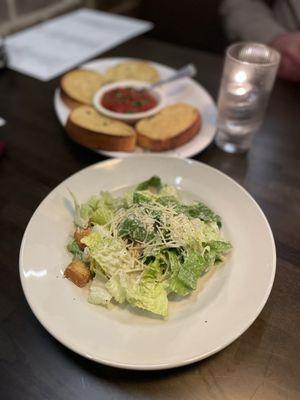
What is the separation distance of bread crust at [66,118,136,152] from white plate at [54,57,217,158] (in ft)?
0.07

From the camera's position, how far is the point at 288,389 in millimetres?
693

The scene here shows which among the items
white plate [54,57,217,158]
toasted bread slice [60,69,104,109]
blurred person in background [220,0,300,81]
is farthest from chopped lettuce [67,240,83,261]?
blurred person in background [220,0,300,81]

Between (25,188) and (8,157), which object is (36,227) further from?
(8,157)

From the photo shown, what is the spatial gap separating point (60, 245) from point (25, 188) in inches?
13.0

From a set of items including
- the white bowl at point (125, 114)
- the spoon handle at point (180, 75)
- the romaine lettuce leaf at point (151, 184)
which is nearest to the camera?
the romaine lettuce leaf at point (151, 184)

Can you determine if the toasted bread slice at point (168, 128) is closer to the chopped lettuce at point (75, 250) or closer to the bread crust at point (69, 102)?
the bread crust at point (69, 102)

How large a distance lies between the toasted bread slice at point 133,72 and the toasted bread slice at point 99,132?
0.37 metres

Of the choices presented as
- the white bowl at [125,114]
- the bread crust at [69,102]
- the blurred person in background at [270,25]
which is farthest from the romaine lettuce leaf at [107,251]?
the blurred person in background at [270,25]

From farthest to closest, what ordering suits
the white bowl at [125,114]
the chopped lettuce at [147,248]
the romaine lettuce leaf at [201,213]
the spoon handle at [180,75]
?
the spoon handle at [180,75], the white bowl at [125,114], the romaine lettuce leaf at [201,213], the chopped lettuce at [147,248]


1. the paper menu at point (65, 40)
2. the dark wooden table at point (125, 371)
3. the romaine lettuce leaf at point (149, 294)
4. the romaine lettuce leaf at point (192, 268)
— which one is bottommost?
the dark wooden table at point (125, 371)

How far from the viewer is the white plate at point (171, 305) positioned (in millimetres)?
659

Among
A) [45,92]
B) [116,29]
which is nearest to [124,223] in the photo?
[45,92]

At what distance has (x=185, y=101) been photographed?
1.48m

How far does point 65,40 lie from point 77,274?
158 centimetres
